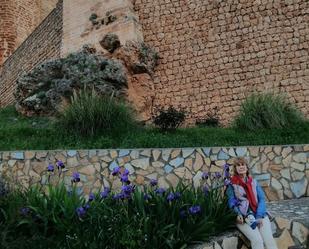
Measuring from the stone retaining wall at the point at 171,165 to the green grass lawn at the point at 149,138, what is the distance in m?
0.58

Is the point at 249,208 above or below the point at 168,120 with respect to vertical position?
below

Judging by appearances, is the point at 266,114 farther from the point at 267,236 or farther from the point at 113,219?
the point at 113,219

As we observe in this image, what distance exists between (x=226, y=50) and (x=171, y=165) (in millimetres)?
5541

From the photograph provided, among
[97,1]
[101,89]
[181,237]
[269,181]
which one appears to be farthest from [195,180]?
[97,1]

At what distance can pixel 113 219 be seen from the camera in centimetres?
460

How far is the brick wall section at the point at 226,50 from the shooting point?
11.0 m

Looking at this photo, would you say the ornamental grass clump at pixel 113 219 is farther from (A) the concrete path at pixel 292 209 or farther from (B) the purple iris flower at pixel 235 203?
(A) the concrete path at pixel 292 209

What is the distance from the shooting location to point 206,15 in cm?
1231

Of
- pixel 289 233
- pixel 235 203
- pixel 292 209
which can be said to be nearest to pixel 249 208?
pixel 235 203

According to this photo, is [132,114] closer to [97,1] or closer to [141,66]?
[141,66]

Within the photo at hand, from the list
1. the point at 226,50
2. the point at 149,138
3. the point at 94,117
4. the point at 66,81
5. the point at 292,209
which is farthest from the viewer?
the point at 226,50

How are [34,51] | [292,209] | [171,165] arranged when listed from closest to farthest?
[292,209]
[171,165]
[34,51]

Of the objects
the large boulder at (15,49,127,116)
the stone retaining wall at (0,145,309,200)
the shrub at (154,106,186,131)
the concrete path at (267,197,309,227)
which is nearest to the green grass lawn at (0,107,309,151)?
the shrub at (154,106,186,131)

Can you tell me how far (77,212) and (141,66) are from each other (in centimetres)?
798
